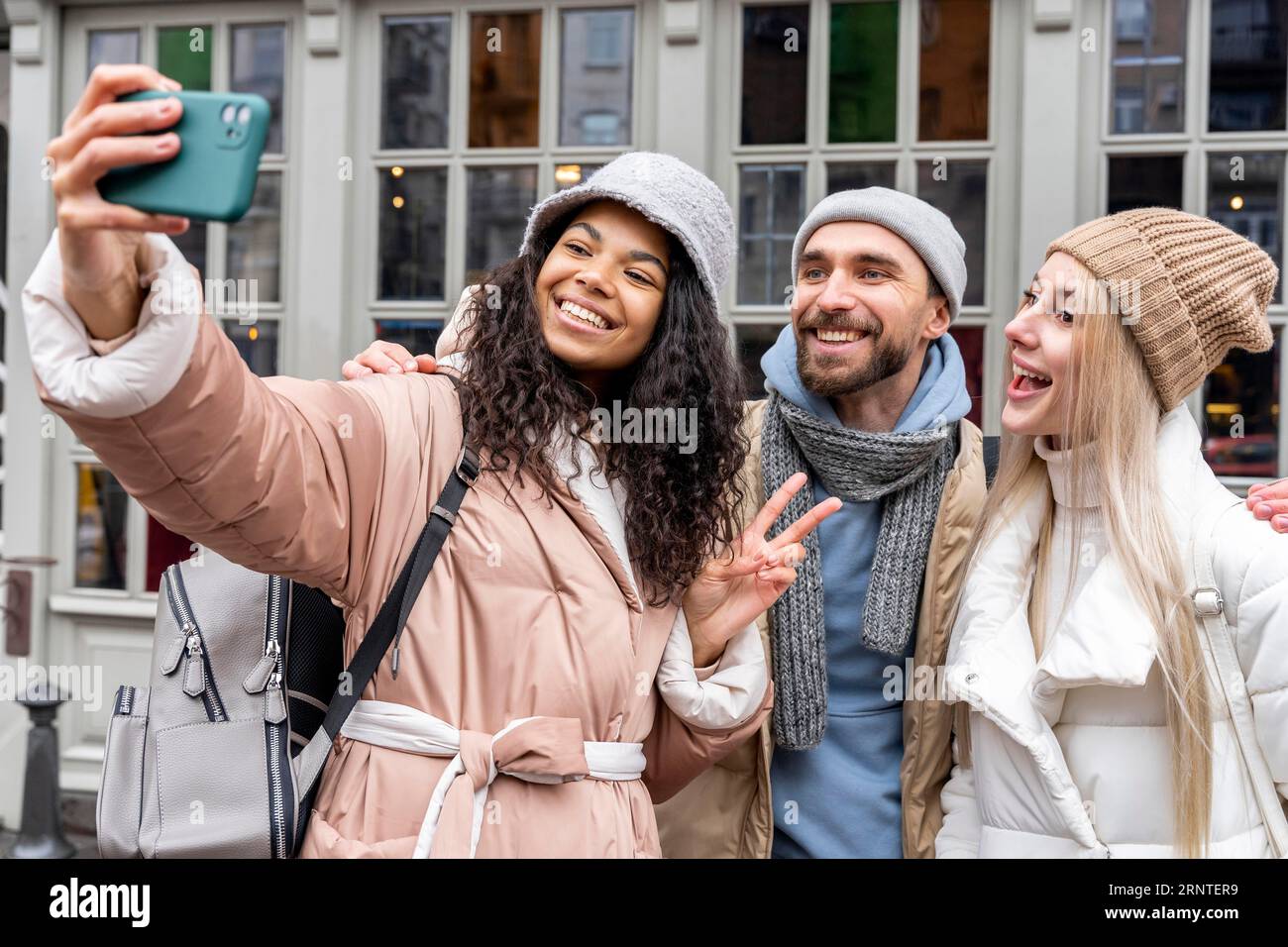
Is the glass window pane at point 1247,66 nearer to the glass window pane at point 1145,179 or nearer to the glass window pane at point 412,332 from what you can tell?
the glass window pane at point 1145,179

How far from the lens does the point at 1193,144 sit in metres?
3.86

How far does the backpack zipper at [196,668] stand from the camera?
1.57 metres

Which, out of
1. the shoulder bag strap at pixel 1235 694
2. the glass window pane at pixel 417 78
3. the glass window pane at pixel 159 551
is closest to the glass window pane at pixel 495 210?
the glass window pane at pixel 417 78

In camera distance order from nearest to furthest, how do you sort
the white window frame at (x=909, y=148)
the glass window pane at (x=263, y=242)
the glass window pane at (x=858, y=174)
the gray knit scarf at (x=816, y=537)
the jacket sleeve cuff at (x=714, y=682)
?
the jacket sleeve cuff at (x=714, y=682), the gray knit scarf at (x=816, y=537), the white window frame at (x=909, y=148), the glass window pane at (x=858, y=174), the glass window pane at (x=263, y=242)

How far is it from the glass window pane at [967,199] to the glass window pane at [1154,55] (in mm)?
584

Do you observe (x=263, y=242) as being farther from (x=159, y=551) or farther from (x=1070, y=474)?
(x=1070, y=474)

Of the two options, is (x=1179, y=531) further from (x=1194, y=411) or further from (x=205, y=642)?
(x=1194, y=411)

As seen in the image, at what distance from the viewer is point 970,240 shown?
4031 millimetres

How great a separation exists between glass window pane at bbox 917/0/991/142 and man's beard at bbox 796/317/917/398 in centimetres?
212

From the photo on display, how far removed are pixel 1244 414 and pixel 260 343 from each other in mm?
3711

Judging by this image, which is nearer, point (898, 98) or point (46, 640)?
point (898, 98)

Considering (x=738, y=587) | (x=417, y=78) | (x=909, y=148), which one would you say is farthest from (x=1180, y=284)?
(x=417, y=78)
